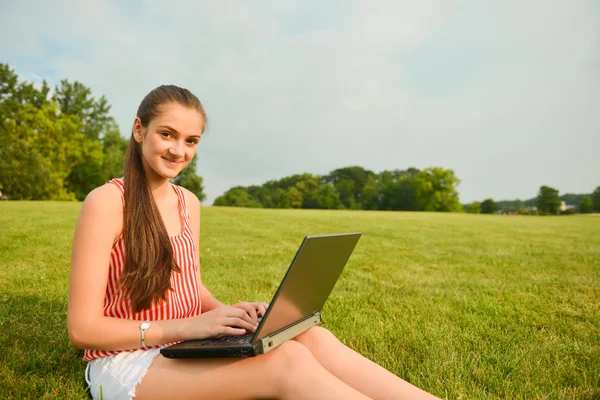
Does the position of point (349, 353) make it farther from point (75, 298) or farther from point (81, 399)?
point (81, 399)

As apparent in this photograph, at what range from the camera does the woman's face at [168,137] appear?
6.77 ft

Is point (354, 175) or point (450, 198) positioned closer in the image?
point (450, 198)

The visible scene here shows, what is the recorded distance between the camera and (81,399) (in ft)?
7.29

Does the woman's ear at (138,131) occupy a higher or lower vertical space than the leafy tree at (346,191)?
lower

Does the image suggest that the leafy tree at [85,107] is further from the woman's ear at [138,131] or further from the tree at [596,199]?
the tree at [596,199]

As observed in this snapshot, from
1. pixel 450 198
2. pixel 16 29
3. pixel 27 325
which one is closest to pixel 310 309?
pixel 27 325

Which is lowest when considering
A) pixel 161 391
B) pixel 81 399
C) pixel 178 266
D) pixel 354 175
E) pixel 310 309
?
pixel 81 399

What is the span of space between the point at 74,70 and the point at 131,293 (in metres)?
58.7

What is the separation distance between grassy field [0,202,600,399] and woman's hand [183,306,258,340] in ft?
3.04

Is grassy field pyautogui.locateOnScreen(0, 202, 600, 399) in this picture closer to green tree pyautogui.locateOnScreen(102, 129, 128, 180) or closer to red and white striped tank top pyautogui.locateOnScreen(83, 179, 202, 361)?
red and white striped tank top pyautogui.locateOnScreen(83, 179, 202, 361)

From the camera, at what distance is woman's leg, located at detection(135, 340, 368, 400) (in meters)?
1.72

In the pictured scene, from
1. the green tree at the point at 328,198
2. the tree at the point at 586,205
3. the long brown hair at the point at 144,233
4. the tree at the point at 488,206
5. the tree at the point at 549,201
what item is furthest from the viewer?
the tree at the point at 488,206

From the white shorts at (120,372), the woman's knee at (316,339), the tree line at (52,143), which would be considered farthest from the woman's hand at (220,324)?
the tree line at (52,143)

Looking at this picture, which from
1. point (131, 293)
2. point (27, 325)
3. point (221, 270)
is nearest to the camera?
point (131, 293)
